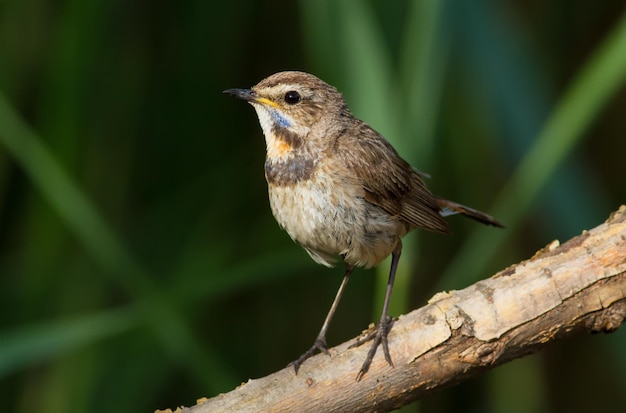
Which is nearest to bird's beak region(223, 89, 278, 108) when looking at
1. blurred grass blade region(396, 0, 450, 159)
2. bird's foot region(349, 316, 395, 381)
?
blurred grass blade region(396, 0, 450, 159)

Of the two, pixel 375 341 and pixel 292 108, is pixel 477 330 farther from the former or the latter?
pixel 292 108

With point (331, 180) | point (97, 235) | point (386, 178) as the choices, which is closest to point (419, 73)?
point (386, 178)

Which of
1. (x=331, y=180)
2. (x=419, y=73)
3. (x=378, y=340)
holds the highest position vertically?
(x=419, y=73)

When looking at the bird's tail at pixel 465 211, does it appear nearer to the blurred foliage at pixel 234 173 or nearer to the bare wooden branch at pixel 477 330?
the blurred foliage at pixel 234 173

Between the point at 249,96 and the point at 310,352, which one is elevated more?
the point at 249,96

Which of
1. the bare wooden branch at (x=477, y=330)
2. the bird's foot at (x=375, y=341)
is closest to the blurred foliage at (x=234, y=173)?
the bird's foot at (x=375, y=341)

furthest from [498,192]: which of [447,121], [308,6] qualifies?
[308,6]
